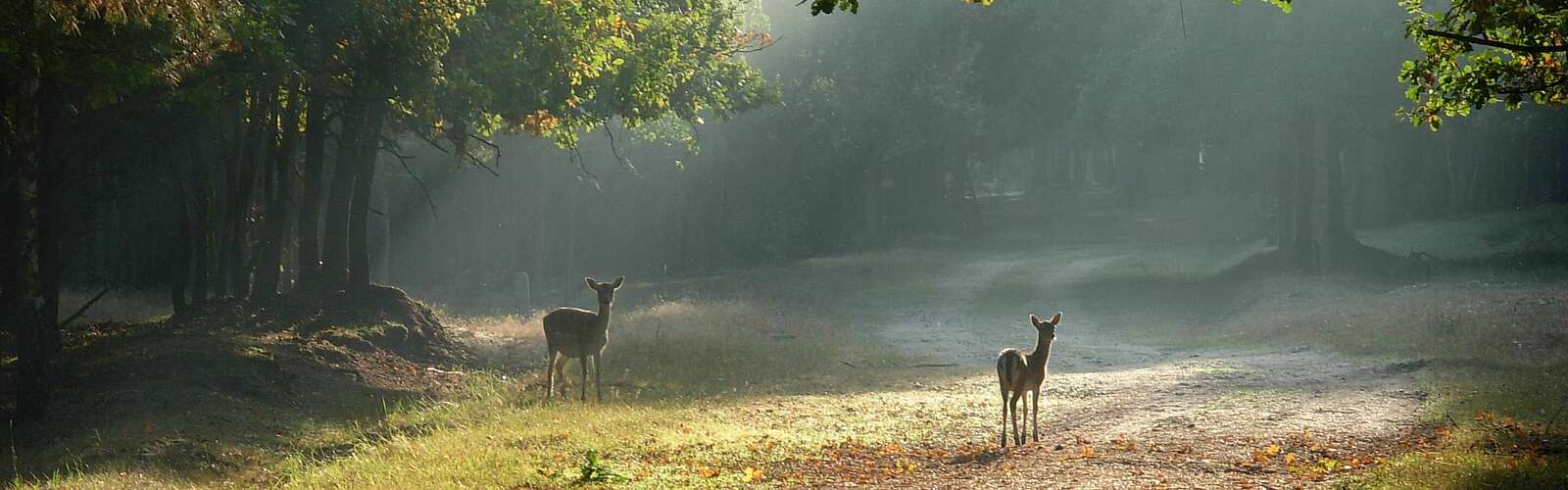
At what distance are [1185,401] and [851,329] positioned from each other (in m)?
13.0

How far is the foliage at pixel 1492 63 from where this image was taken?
1081cm

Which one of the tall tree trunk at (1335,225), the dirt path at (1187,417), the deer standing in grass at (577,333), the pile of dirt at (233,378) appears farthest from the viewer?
the tall tree trunk at (1335,225)

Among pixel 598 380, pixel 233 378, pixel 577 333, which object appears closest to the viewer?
pixel 598 380

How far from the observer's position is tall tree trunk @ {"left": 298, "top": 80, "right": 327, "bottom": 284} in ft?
74.2

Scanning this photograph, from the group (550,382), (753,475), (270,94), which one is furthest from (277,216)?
(753,475)

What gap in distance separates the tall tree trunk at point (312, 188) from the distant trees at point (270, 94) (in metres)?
0.04

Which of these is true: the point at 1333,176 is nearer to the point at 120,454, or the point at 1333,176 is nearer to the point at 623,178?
the point at 623,178

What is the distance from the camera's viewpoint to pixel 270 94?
22.8 metres

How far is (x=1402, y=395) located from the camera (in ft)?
52.7

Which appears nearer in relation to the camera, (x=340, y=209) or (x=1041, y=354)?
(x=1041, y=354)

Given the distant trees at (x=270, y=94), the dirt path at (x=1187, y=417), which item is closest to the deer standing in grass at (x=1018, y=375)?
the dirt path at (x=1187, y=417)

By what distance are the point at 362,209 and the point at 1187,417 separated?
1502 cm

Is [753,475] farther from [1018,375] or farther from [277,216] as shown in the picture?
[277,216]

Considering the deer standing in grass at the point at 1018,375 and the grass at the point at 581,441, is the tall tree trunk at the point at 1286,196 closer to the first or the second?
the grass at the point at 581,441
